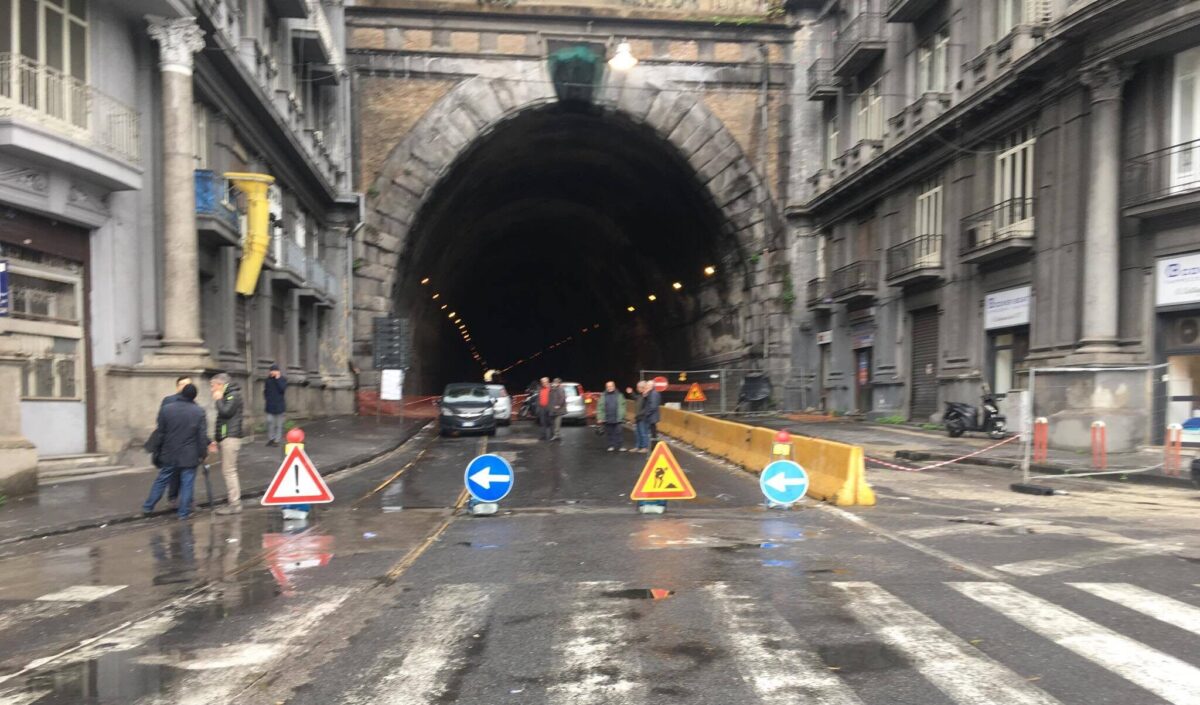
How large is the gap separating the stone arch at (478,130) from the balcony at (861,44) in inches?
213

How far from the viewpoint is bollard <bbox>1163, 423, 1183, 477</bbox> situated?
1492 centimetres

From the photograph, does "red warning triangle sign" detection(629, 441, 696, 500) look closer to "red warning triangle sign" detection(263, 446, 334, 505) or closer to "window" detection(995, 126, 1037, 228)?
"red warning triangle sign" detection(263, 446, 334, 505)

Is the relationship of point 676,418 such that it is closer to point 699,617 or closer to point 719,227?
point 719,227

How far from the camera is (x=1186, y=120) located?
17.8 meters

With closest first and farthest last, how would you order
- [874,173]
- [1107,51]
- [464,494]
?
1. [464,494]
2. [1107,51]
3. [874,173]

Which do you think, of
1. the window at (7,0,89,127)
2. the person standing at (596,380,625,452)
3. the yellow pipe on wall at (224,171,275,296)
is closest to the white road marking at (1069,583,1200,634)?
the person standing at (596,380,625,452)

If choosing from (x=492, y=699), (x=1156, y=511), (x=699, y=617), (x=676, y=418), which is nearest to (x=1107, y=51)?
(x=1156, y=511)

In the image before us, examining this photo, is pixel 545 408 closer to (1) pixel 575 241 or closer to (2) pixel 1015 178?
(2) pixel 1015 178

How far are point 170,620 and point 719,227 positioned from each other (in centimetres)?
3254

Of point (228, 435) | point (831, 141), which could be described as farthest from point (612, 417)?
point (831, 141)

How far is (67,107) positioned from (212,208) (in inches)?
145

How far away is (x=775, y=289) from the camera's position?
36156mm

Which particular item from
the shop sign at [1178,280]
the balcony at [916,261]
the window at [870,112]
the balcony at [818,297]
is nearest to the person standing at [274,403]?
the balcony at [916,261]

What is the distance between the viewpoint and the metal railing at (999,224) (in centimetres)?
2167
